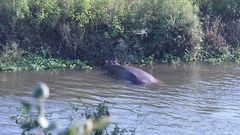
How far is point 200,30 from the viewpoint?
1691 cm

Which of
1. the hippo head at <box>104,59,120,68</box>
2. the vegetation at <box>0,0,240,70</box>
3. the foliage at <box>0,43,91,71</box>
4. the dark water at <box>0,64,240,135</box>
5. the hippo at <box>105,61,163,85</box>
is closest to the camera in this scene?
the dark water at <box>0,64,240,135</box>

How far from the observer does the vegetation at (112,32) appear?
595 inches

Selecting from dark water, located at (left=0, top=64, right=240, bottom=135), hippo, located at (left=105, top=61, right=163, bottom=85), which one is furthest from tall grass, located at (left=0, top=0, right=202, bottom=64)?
hippo, located at (left=105, top=61, right=163, bottom=85)

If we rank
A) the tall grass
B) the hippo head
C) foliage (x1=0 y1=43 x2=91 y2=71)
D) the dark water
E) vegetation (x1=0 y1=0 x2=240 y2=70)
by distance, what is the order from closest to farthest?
the dark water → foliage (x1=0 y1=43 x2=91 y2=71) → the hippo head → vegetation (x1=0 y1=0 x2=240 y2=70) → the tall grass

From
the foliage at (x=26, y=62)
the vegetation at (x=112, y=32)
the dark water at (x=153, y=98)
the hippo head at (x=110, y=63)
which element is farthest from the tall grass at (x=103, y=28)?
the dark water at (x=153, y=98)

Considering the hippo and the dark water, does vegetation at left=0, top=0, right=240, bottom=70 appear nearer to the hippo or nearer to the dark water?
the dark water

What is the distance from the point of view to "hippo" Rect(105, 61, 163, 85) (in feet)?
41.2

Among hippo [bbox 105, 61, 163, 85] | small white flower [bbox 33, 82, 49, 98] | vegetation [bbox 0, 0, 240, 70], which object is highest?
vegetation [bbox 0, 0, 240, 70]

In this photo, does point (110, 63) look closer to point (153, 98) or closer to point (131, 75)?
point (131, 75)

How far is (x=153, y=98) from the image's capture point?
36.3 ft

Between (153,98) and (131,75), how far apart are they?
177 centimetres

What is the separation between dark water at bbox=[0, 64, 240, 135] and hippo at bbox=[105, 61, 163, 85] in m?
0.24

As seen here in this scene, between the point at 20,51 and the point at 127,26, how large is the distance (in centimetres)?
343

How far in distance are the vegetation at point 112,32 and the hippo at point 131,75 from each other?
1.53 meters
